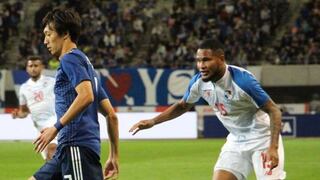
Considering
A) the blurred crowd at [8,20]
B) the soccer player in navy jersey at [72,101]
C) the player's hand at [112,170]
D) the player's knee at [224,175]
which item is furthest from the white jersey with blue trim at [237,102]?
the blurred crowd at [8,20]

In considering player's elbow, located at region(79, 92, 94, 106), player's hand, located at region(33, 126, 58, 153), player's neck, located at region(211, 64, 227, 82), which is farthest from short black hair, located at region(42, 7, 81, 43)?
player's neck, located at region(211, 64, 227, 82)

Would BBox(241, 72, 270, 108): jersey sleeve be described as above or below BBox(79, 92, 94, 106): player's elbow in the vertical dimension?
below

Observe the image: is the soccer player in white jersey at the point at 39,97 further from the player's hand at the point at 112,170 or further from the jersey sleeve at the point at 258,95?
the player's hand at the point at 112,170

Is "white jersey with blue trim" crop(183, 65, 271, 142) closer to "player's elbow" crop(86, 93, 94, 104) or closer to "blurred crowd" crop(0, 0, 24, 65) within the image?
"player's elbow" crop(86, 93, 94, 104)

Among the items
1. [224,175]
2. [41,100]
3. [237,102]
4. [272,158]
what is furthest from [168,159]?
[272,158]

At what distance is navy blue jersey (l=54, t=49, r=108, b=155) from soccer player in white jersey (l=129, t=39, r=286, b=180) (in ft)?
4.41

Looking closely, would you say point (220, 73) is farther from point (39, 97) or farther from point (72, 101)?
point (39, 97)

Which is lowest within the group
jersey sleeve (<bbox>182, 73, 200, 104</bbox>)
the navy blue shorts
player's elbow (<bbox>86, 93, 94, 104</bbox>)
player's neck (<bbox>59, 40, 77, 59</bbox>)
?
the navy blue shorts

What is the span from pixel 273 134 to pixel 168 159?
9.67 m

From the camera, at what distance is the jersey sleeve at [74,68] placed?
5398 mm

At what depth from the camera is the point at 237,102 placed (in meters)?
6.99

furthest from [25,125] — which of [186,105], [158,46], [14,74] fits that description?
[186,105]

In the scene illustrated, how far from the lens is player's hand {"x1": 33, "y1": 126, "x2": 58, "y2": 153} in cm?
523

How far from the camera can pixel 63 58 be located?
5.48 m
